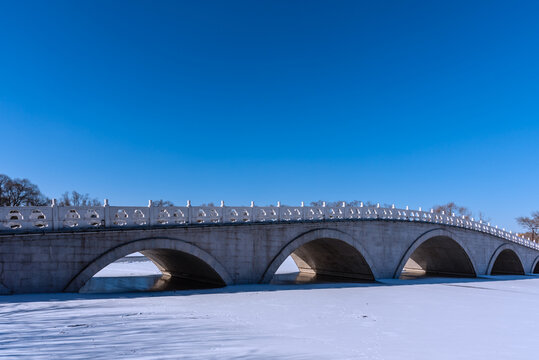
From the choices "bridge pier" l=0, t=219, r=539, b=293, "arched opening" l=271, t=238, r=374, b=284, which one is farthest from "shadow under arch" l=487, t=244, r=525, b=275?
"arched opening" l=271, t=238, r=374, b=284

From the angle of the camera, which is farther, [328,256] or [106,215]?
[328,256]

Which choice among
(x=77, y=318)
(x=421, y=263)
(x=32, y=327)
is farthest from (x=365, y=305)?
(x=421, y=263)

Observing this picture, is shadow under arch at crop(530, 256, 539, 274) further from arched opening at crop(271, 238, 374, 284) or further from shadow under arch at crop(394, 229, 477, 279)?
arched opening at crop(271, 238, 374, 284)

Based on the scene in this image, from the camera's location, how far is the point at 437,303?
16281 mm

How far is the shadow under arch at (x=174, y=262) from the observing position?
14805 millimetres

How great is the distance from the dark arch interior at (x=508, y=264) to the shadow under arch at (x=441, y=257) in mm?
7359

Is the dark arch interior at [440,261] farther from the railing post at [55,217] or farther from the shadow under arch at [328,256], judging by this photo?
the railing post at [55,217]

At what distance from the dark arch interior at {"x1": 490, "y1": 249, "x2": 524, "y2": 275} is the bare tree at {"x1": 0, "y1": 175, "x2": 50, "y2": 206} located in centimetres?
6122

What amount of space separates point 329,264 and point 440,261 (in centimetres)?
1288

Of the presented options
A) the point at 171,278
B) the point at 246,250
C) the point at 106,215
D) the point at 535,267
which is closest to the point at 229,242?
the point at 246,250

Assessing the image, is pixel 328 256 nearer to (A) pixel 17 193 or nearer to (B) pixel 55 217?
(B) pixel 55 217

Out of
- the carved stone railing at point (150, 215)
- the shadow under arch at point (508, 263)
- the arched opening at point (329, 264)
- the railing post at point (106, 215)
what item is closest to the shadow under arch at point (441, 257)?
the arched opening at point (329, 264)

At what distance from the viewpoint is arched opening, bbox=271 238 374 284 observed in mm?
25875

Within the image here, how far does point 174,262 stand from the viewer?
23500 mm
